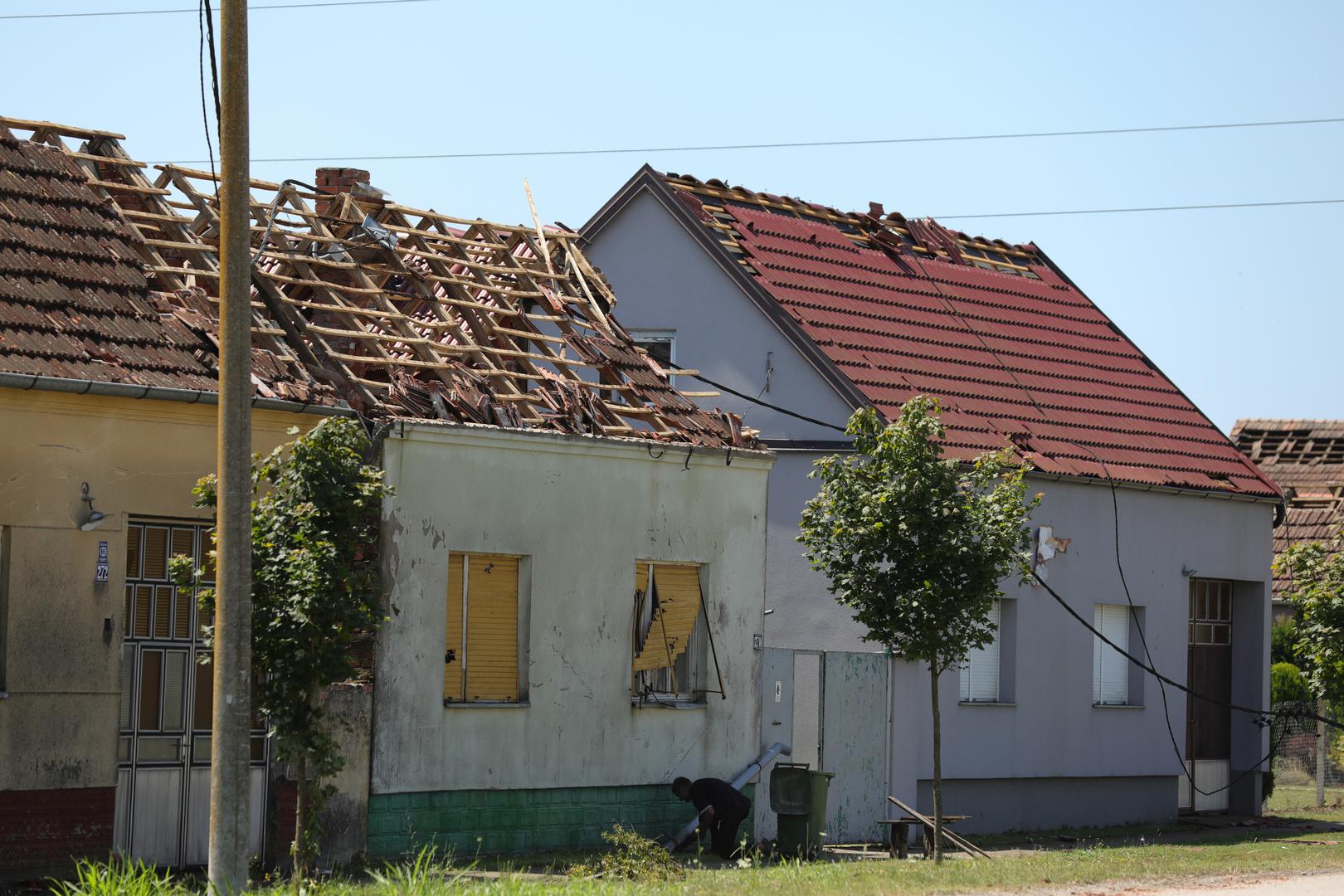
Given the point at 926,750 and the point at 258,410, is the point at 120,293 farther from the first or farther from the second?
the point at 926,750

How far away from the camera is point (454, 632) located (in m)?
16.9

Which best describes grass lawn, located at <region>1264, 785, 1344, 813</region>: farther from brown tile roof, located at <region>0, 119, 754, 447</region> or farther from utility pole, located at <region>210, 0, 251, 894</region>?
utility pole, located at <region>210, 0, 251, 894</region>

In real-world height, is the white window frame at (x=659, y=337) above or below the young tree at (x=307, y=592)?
above

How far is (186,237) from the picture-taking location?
55.7 feet

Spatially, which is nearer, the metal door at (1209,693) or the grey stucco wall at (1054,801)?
the grey stucco wall at (1054,801)

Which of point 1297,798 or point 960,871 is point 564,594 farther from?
point 1297,798

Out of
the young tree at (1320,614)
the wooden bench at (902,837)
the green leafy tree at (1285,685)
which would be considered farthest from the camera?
the green leafy tree at (1285,685)

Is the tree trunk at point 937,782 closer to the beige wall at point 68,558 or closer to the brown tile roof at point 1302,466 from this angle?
the beige wall at point 68,558

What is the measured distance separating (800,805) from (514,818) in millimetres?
3079

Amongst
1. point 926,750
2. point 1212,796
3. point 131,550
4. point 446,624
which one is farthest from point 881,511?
point 1212,796

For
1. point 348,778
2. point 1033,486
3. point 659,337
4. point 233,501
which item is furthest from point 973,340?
point 233,501

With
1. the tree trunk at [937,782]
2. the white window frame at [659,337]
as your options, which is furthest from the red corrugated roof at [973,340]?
the tree trunk at [937,782]

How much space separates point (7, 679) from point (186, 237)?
492 centimetres

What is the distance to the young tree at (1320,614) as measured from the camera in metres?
21.8
